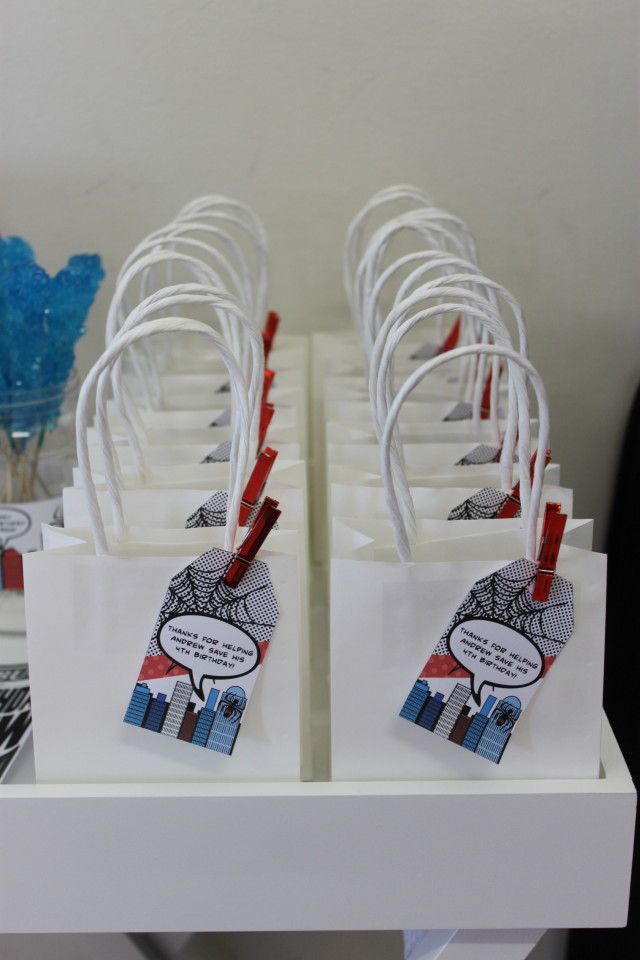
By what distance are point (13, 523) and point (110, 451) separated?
1.26 ft

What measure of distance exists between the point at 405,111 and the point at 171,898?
1192 millimetres

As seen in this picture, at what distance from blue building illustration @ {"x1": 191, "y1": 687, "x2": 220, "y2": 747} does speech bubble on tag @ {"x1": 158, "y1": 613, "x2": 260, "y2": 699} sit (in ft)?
0.05

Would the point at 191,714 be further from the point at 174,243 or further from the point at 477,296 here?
the point at 174,243

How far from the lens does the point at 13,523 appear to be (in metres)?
1.22

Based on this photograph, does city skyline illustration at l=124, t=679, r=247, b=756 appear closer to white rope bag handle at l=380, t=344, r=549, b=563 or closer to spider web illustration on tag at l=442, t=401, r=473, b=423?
white rope bag handle at l=380, t=344, r=549, b=563

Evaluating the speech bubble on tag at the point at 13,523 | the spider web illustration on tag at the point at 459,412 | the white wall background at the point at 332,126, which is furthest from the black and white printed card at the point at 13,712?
the white wall background at the point at 332,126

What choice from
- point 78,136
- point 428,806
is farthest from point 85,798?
point 78,136

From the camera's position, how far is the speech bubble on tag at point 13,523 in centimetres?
121

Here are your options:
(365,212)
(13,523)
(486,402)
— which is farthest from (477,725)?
(365,212)

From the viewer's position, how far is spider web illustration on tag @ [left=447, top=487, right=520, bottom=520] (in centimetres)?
99

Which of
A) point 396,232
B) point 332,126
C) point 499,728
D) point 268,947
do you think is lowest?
point 268,947

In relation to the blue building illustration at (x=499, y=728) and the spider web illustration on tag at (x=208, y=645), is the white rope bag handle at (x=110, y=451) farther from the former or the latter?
the blue building illustration at (x=499, y=728)

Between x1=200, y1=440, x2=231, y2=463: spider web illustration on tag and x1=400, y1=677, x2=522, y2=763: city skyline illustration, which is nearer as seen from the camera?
x1=400, y1=677, x2=522, y2=763: city skyline illustration

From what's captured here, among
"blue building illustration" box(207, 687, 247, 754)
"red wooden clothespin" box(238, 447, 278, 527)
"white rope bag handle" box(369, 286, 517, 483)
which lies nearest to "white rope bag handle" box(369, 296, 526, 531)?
"white rope bag handle" box(369, 286, 517, 483)
